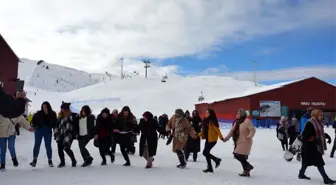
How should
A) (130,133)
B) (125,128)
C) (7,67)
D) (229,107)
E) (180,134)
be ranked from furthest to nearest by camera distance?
(229,107), (7,67), (130,133), (125,128), (180,134)

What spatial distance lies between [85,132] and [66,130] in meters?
0.50

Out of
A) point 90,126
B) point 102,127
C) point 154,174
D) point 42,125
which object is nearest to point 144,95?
point 102,127

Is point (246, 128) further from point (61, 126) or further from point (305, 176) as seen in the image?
point (61, 126)

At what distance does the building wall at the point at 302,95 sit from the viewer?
41375mm

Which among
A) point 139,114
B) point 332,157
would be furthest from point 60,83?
point 332,157

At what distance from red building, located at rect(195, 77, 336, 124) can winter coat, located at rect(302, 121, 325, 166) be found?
32273 millimetres

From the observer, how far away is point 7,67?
3064 centimetres

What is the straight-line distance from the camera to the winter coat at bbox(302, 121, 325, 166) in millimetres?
8156

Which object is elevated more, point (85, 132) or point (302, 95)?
point (302, 95)

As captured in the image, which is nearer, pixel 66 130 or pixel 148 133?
pixel 66 130

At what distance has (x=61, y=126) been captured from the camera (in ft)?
31.8

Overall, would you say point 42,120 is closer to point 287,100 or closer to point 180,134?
point 180,134

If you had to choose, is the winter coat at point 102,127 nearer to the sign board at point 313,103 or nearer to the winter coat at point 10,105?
the winter coat at point 10,105

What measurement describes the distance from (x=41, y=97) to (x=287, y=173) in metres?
76.2
